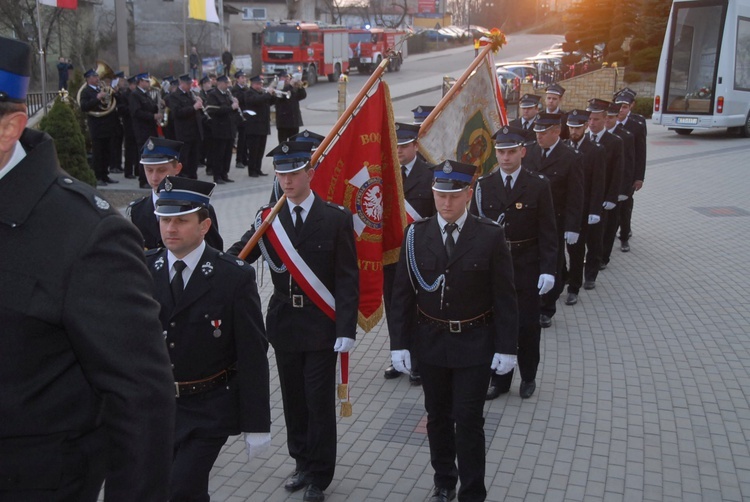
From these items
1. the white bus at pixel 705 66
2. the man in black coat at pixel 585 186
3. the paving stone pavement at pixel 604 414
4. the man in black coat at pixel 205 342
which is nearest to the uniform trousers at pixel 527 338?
the paving stone pavement at pixel 604 414

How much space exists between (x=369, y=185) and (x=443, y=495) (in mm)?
2289

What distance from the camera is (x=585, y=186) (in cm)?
1005

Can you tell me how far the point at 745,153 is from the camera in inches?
860

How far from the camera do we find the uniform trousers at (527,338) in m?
7.16

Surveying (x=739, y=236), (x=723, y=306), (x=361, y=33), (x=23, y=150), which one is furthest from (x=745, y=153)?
(x=361, y=33)

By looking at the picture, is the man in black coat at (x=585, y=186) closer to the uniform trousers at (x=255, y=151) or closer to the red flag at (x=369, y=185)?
the red flag at (x=369, y=185)

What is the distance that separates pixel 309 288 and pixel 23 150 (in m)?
3.32

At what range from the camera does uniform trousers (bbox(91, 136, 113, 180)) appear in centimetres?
1702

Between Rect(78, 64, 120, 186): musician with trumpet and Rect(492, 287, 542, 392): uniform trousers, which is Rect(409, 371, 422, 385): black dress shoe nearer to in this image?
Rect(492, 287, 542, 392): uniform trousers

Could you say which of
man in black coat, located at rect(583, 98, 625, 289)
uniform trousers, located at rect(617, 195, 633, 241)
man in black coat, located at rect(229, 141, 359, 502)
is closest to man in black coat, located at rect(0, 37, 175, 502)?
man in black coat, located at rect(229, 141, 359, 502)

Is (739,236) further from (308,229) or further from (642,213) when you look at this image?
(308,229)

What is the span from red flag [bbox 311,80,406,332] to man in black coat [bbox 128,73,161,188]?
425 inches

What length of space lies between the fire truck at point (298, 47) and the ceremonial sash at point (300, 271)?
3586 cm

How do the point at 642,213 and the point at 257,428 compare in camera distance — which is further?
the point at 642,213
